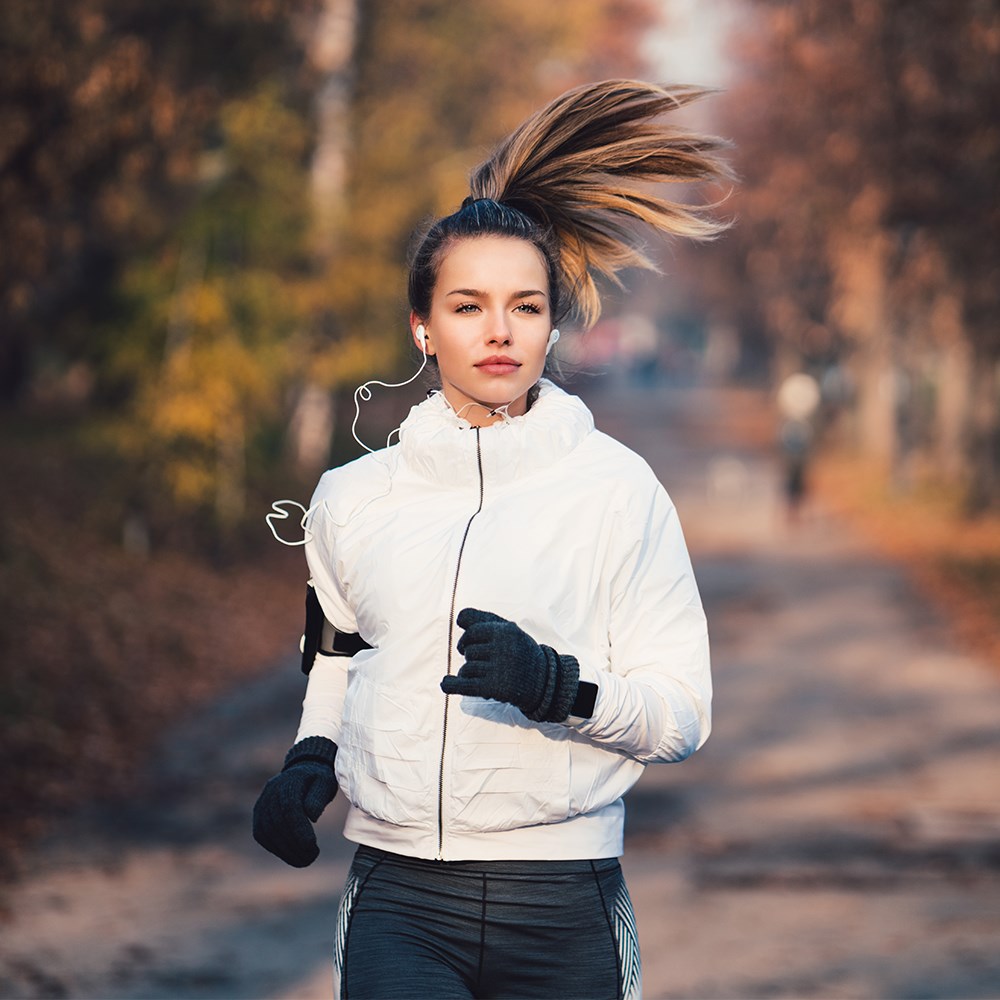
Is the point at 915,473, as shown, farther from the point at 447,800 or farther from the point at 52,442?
the point at 447,800

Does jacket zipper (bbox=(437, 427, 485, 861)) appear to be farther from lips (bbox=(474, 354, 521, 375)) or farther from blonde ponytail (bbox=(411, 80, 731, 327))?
blonde ponytail (bbox=(411, 80, 731, 327))

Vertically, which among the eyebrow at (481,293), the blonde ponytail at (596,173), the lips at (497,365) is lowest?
the lips at (497,365)

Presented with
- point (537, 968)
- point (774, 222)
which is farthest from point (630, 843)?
point (774, 222)

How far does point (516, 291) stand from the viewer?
3154mm

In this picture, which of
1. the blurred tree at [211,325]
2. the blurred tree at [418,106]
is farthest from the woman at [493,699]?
the blurred tree at [418,106]

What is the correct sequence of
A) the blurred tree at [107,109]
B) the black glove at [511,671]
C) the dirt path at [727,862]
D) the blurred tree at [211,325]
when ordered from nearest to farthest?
the black glove at [511,671]
the dirt path at [727,862]
the blurred tree at [107,109]
the blurred tree at [211,325]

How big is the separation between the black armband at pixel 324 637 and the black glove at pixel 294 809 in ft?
0.86

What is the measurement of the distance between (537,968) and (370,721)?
531 millimetres

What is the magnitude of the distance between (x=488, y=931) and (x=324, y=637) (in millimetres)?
683

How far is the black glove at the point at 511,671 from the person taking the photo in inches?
106

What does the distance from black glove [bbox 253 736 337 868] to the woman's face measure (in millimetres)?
741

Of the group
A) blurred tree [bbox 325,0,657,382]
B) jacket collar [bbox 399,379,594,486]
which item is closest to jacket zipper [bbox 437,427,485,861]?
jacket collar [bbox 399,379,594,486]

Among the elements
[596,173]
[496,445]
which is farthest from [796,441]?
[496,445]

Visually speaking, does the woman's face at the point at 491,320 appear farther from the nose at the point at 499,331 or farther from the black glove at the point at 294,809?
the black glove at the point at 294,809
